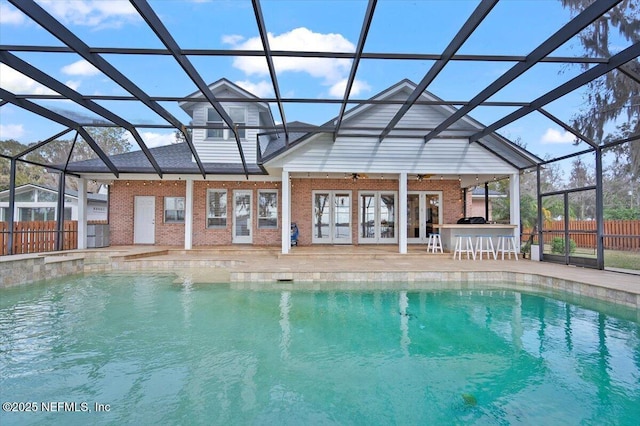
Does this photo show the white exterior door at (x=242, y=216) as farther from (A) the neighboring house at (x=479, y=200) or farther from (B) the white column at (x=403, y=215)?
(A) the neighboring house at (x=479, y=200)

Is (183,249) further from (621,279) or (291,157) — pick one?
(621,279)

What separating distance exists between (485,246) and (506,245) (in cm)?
66

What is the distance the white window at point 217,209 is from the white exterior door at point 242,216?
15.7 inches

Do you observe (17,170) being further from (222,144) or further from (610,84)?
(610,84)

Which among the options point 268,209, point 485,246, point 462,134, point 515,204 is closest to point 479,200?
point 515,204

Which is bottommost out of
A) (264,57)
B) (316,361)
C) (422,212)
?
(316,361)

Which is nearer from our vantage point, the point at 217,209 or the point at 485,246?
the point at 485,246

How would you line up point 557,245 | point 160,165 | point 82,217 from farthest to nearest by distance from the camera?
1. point 160,165
2. point 82,217
3. point 557,245

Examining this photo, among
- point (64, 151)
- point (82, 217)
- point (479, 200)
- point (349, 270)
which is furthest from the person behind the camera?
point (64, 151)

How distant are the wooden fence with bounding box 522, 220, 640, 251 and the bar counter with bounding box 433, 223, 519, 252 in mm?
1293

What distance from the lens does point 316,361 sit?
13.2ft

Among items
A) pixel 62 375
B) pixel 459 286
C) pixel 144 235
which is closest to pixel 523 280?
pixel 459 286

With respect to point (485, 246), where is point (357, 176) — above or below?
above

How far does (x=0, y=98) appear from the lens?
22.7 feet
